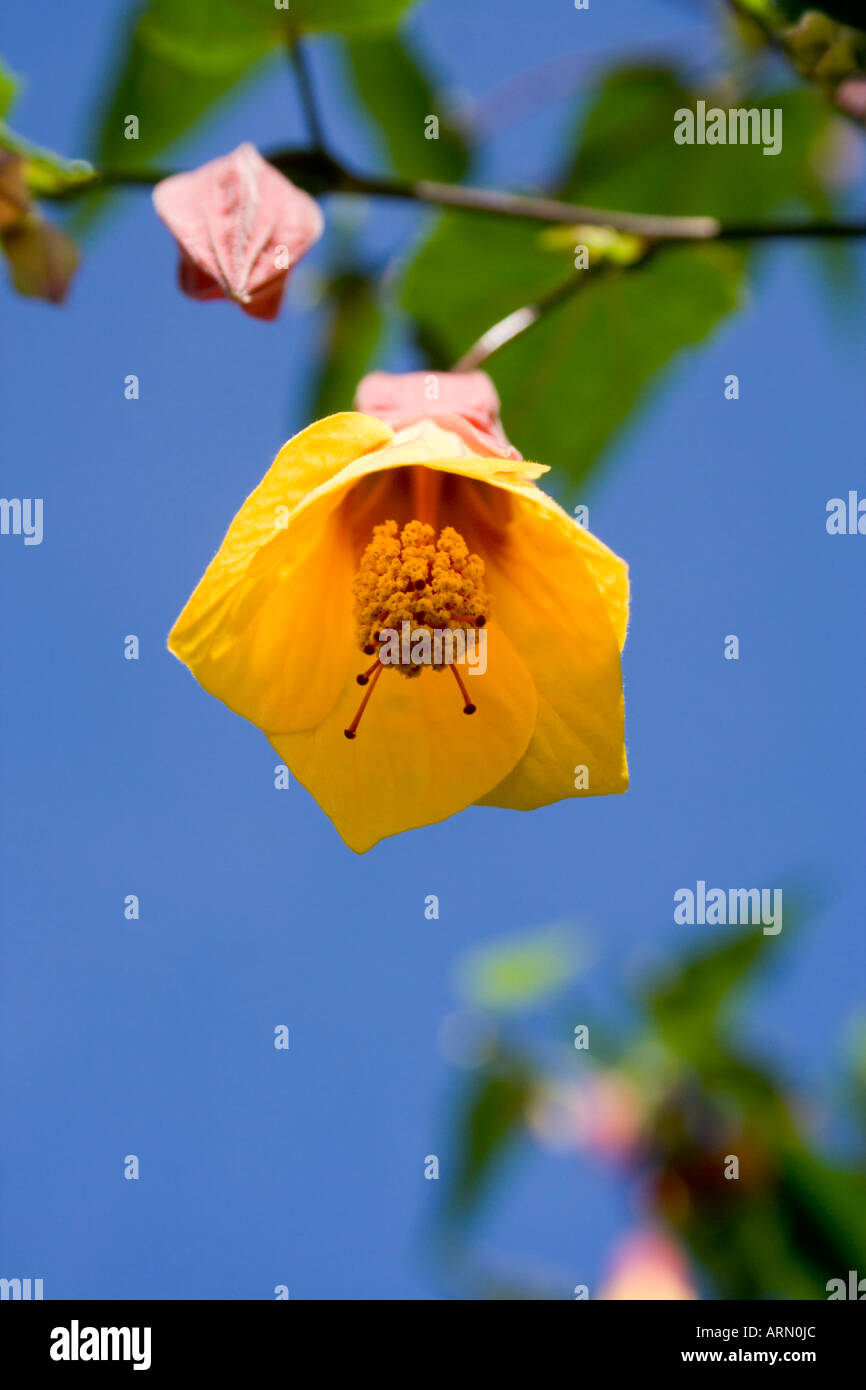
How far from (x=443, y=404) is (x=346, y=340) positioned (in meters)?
0.64

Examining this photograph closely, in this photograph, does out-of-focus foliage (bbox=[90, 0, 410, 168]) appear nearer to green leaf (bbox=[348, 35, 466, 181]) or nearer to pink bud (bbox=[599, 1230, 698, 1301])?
green leaf (bbox=[348, 35, 466, 181])

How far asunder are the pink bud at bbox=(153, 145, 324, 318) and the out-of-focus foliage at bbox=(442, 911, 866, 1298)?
1.24 meters

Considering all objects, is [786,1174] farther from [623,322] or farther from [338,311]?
[338,311]

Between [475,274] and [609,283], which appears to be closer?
[609,283]

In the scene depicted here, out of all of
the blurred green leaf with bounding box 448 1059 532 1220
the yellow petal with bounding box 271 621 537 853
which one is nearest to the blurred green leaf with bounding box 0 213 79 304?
the yellow petal with bounding box 271 621 537 853

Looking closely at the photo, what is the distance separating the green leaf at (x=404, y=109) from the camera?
1595 mm

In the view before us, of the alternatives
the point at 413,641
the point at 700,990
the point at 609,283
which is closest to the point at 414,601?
the point at 413,641

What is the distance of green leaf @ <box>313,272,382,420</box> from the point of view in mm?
1630

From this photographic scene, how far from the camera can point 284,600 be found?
3.74ft

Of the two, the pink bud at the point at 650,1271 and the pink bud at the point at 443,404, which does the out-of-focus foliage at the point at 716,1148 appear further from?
the pink bud at the point at 443,404

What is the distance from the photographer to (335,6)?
1.24m

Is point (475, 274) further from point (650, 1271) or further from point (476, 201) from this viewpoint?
point (650, 1271)

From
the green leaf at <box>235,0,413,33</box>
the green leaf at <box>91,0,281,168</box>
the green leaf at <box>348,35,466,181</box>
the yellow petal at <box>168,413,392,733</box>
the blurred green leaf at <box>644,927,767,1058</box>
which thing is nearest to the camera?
the yellow petal at <box>168,413,392,733</box>
